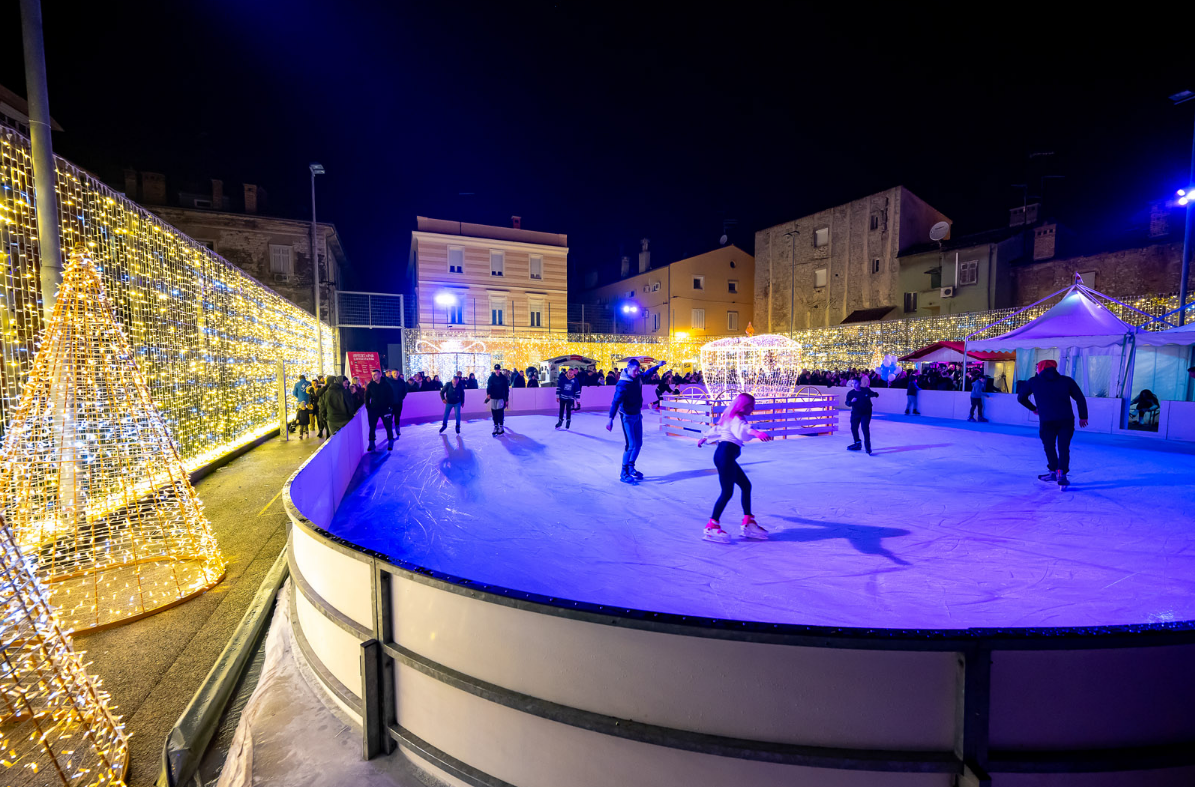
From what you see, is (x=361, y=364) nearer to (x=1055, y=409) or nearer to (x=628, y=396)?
(x=628, y=396)

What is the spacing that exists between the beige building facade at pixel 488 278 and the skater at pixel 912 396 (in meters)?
17.9

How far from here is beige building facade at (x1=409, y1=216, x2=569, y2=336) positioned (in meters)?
26.7

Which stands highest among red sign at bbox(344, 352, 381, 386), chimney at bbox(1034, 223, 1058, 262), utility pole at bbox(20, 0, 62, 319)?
chimney at bbox(1034, 223, 1058, 262)

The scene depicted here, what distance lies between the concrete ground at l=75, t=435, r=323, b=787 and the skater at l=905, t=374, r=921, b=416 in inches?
705

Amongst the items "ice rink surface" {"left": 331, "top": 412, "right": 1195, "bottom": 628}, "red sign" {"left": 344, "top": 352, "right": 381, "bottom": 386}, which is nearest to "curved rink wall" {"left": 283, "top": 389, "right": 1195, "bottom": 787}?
"ice rink surface" {"left": 331, "top": 412, "right": 1195, "bottom": 628}

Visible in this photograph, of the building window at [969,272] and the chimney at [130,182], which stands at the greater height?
the chimney at [130,182]

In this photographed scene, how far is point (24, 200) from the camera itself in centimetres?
509

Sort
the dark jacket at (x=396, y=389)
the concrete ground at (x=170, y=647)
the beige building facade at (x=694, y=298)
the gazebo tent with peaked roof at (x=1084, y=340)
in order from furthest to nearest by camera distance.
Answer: the beige building facade at (x=694, y=298) → the gazebo tent with peaked roof at (x=1084, y=340) → the dark jacket at (x=396, y=389) → the concrete ground at (x=170, y=647)

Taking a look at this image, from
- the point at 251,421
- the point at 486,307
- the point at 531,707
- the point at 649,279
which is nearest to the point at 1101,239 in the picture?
the point at 649,279

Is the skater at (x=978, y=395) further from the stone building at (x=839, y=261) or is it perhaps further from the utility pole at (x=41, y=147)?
the utility pole at (x=41, y=147)

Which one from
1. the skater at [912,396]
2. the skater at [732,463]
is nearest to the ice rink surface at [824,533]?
the skater at [732,463]

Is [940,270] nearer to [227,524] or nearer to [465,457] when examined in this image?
[465,457]

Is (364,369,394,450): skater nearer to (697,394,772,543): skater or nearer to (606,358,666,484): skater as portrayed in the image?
(606,358,666,484): skater

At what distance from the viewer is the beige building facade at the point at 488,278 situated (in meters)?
26.7
